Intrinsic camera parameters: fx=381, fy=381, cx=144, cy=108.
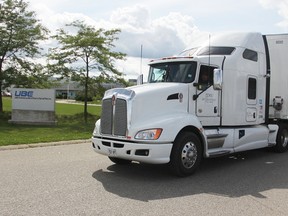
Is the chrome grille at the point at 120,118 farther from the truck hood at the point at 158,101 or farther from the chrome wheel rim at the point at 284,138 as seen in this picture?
the chrome wheel rim at the point at 284,138

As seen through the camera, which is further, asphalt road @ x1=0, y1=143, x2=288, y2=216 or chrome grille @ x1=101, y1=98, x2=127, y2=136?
chrome grille @ x1=101, y1=98, x2=127, y2=136

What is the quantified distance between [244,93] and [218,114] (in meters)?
1.21

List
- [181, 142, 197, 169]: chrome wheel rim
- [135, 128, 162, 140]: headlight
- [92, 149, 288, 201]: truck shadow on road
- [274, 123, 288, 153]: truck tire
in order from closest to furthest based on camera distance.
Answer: [92, 149, 288, 201]: truck shadow on road, [135, 128, 162, 140]: headlight, [181, 142, 197, 169]: chrome wheel rim, [274, 123, 288, 153]: truck tire

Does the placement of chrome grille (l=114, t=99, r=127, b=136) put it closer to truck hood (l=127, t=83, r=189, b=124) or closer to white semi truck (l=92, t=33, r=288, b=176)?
white semi truck (l=92, t=33, r=288, b=176)

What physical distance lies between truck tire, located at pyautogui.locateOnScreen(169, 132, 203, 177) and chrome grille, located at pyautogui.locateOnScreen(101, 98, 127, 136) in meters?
1.12

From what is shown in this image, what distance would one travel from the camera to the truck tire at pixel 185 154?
7688mm

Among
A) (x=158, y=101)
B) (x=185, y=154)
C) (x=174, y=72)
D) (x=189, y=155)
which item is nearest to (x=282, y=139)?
(x=174, y=72)

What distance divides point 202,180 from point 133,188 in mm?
1577

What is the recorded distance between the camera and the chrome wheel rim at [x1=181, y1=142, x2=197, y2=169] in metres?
7.88

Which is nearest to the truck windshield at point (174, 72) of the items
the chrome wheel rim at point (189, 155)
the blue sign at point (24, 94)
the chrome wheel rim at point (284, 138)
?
the chrome wheel rim at point (189, 155)

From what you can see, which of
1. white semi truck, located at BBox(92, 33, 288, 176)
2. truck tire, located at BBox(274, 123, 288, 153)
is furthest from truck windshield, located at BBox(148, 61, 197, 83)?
truck tire, located at BBox(274, 123, 288, 153)

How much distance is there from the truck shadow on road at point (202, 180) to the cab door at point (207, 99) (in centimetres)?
118

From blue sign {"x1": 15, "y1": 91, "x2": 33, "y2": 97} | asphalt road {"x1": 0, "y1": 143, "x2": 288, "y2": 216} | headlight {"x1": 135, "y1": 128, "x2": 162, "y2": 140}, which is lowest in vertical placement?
asphalt road {"x1": 0, "y1": 143, "x2": 288, "y2": 216}

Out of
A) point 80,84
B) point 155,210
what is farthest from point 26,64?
point 155,210
